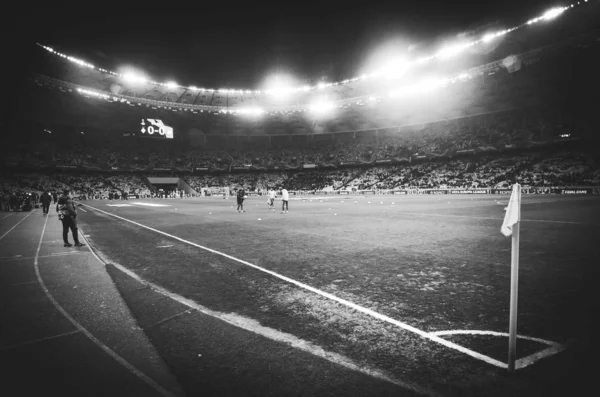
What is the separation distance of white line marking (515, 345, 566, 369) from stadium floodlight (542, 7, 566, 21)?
4358 cm

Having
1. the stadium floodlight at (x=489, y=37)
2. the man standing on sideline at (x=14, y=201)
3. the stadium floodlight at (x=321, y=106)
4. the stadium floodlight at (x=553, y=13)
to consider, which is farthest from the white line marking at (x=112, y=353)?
the stadium floodlight at (x=321, y=106)

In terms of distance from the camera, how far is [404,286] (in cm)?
523

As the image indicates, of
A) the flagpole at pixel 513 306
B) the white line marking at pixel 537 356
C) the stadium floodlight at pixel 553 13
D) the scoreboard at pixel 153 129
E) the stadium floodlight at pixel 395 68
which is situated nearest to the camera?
the flagpole at pixel 513 306

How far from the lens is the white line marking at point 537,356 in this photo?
287 centimetres

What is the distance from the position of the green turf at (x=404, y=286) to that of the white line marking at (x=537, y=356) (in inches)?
3.9

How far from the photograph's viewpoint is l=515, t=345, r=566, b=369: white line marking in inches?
113

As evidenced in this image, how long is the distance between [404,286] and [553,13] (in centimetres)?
4328

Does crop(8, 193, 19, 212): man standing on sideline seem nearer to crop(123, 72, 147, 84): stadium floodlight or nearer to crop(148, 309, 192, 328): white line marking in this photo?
crop(123, 72, 147, 84): stadium floodlight

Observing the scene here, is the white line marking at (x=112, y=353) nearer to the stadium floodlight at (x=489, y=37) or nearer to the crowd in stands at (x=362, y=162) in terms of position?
the crowd in stands at (x=362, y=162)

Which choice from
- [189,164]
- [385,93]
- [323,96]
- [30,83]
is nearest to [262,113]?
[323,96]

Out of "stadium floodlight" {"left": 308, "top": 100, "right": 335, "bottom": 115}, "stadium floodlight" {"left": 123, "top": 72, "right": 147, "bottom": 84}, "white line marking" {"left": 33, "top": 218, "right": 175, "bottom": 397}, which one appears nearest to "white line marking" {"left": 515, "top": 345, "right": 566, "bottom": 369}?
"white line marking" {"left": 33, "top": 218, "right": 175, "bottom": 397}

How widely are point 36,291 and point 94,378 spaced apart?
13.1 feet

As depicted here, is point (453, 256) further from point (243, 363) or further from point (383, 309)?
point (243, 363)

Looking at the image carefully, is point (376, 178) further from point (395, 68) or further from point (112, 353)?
point (112, 353)
